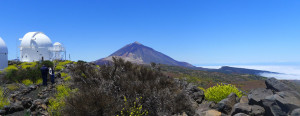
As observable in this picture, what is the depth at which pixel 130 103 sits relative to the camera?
5.88 m

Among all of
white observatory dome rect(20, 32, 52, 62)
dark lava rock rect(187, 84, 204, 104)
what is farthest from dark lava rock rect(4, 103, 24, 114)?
white observatory dome rect(20, 32, 52, 62)

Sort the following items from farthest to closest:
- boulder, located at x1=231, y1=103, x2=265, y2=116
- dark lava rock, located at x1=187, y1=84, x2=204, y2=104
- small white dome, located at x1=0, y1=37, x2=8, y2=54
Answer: small white dome, located at x1=0, y1=37, x2=8, y2=54 < dark lava rock, located at x1=187, y1=84, x2=204, y2=104 < boulder, located at x1=231, y1=103, x2=265, y2=116

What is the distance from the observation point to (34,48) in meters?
39.2

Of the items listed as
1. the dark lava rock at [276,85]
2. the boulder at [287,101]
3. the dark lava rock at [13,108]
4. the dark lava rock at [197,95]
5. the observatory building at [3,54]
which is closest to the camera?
the boulder at [287,101]

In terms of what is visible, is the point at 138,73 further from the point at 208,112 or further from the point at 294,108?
the point at 294,108

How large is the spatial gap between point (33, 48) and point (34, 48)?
198 millimetres

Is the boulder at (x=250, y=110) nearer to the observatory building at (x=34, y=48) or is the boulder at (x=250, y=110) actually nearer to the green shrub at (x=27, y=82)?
the green shrub at (x=27, y=82)

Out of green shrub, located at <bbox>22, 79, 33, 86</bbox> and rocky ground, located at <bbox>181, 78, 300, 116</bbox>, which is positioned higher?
rocky ground, located at <bbox>181, 78, 300, 116</bbox>

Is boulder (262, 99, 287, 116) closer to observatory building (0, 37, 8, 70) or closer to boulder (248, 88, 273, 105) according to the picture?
boulder (248, 88, 273, 105)

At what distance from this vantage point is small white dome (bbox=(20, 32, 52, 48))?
3934cm

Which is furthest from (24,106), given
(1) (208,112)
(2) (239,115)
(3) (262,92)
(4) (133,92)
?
(3) (262,92)

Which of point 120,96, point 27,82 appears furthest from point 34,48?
point 120,96

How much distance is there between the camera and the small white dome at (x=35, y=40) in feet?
129

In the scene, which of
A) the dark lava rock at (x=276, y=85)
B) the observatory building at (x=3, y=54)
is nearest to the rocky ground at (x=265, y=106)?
the dark lava rock at (x=276, y=85)
